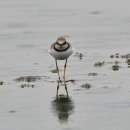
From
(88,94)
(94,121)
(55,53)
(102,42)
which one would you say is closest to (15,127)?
(94,121)

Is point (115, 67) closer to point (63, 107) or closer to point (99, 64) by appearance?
point (99, 64)

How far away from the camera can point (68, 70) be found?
44.1 feet

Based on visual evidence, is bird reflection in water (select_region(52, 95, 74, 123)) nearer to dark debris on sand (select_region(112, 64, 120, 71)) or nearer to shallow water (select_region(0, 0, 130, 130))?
shallow water (select_region(0, 0, 130, 130))

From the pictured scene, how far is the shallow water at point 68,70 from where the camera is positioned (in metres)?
10.1

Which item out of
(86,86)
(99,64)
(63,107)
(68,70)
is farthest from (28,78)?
(63,107)

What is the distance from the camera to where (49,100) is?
11.2 metres

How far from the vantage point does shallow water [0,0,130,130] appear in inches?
397

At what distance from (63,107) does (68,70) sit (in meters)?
2.75

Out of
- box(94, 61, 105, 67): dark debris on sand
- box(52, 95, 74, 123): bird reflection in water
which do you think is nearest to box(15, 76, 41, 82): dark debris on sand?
box(52, 95, 74, 123): bird reflection in water

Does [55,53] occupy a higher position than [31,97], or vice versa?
[55,53]

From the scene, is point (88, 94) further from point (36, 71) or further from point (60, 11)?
point (60, 11)

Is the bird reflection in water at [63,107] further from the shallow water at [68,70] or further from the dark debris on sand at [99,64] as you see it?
the dark debris on sand at [99,64]

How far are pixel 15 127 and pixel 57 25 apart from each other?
972cm

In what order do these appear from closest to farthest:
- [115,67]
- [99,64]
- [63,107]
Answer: [63,107]
[115,67]
[99,64]
